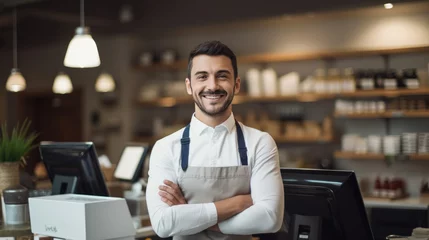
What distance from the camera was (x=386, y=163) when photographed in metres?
7.28

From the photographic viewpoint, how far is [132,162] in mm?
4965

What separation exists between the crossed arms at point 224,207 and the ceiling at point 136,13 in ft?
15.3

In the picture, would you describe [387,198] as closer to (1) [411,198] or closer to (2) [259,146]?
(1) [411,198]

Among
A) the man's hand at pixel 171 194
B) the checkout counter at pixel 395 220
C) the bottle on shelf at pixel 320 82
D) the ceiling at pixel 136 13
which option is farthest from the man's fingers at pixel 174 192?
the bottle on shelf at pixel 320 82

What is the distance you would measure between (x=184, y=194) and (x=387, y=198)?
15.6 feet

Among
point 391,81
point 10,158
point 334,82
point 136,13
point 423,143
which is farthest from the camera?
point 136,13

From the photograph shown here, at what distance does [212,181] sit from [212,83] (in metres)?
0.36

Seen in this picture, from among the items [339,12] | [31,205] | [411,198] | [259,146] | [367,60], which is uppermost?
[339,12]

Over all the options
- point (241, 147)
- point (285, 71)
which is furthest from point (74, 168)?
point (285, 71)

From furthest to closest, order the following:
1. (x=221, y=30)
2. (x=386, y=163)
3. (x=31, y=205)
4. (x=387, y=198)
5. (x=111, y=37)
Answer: (x=111, y=37) → (x=221, y=30) → (x=386, y=163) → (x=387, y=198) → (x=31, y=205)

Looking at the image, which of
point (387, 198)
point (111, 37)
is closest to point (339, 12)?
point (387, 198)

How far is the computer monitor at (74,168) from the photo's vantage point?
373 centimetres

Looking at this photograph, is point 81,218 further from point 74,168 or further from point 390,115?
point 390,115

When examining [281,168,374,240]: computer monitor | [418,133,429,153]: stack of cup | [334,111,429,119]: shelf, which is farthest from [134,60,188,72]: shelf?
[281,168,374,240]: computer monitor
